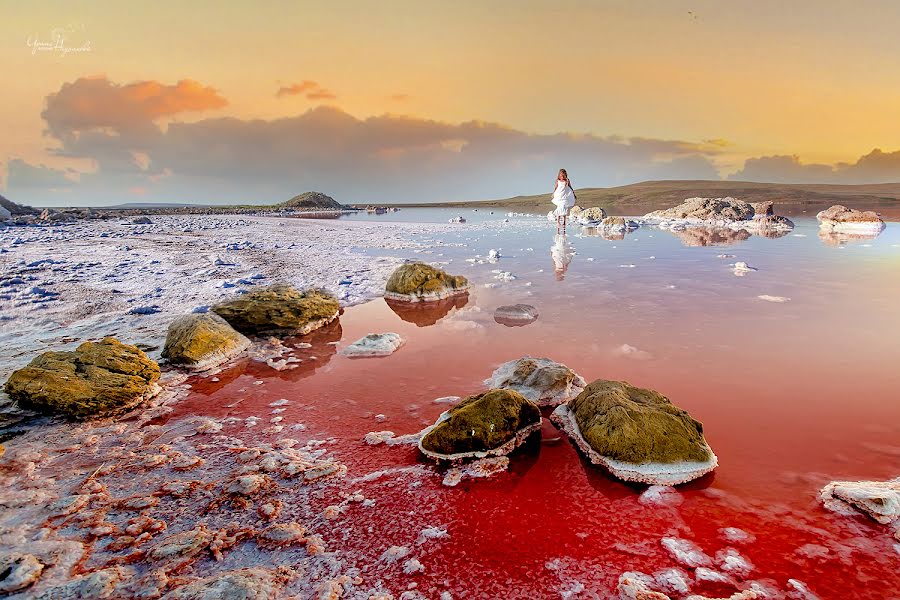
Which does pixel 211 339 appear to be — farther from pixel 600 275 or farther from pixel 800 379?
pixel 600 275

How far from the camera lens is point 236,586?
2.43 meters

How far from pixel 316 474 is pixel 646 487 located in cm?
287

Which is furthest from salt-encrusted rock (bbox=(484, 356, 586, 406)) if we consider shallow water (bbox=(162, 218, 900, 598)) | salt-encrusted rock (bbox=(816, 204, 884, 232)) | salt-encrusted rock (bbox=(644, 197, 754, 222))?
salt-encrusted rock (bbox=(644, 197, 754, 222))

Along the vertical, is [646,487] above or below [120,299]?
below

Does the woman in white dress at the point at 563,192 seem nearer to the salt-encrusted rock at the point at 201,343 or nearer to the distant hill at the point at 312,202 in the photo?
the salt-encrusted rock at the point at 201,343

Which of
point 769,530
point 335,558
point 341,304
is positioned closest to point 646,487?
point 769,530

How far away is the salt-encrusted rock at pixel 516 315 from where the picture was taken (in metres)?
7.80

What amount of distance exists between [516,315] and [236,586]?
252 inches

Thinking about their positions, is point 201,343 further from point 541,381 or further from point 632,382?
point 632,382

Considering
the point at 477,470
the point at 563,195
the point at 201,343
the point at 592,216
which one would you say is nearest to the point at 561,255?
the point at 563,195

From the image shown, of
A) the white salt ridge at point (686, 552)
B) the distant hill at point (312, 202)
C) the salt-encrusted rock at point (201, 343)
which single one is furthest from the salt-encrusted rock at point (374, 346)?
the distant hill at point (312, 202)

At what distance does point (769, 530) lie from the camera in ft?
9.58

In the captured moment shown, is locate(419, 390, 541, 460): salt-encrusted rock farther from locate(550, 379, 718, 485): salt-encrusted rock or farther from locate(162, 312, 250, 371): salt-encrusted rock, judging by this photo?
locate(162, 312, 250, 371): salt-encrusted rock

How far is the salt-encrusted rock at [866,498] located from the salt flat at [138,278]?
327 inches
